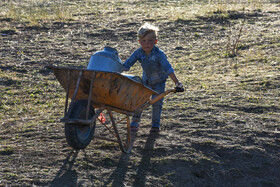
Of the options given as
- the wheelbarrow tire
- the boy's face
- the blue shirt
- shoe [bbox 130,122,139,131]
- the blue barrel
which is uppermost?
the boy's face

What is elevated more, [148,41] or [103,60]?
[148,41]

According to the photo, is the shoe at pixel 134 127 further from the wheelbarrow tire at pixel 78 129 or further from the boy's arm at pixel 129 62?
the wheelbarrow tire at pixel 78 129

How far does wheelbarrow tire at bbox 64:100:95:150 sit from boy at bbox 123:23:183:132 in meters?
0.87

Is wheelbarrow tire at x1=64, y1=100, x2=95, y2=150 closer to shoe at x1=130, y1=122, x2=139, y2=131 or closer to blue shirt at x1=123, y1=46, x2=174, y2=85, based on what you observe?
blue shirt at x1=123, y1=46, x2=174, y2=85

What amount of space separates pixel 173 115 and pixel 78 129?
2081mm

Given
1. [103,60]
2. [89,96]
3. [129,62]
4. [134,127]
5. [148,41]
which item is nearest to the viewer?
[89,96]

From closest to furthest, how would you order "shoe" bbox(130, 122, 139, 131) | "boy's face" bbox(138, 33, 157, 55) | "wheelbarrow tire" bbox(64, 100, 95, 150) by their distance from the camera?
"wheelbarrow tire" bbox(64, 100, 95, 150) → "boy's face" bbox(138, 33, 157, 55) → "shoe" bbox(130, 122, 139, 131)

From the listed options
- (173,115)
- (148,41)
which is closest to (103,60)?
(148,41)

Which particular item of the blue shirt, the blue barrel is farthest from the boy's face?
the blue barrel

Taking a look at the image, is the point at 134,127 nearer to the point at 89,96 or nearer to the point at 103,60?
the point at 103,60

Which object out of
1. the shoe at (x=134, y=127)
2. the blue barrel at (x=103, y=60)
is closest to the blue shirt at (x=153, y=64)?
the blue barrel at (x=103, y=60)

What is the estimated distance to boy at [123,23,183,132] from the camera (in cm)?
434

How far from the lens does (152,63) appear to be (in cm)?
458

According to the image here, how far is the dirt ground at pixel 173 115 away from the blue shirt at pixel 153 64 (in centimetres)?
70
